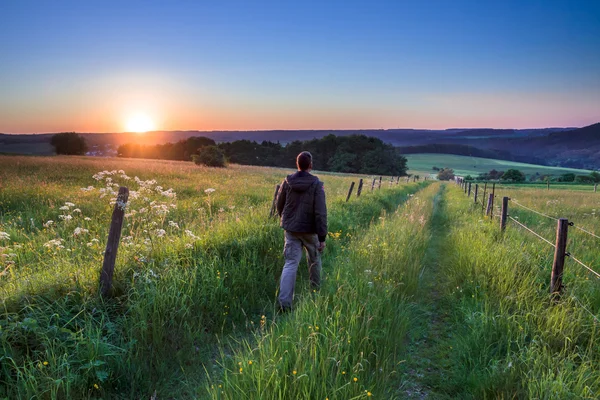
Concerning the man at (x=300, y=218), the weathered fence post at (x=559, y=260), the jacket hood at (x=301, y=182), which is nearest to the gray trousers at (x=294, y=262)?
the man at (x=300, y=218)

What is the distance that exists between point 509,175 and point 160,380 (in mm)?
91712

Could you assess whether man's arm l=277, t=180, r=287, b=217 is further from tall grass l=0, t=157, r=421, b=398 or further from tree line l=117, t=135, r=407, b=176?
tree line l=117, t=135, r=407, b=176

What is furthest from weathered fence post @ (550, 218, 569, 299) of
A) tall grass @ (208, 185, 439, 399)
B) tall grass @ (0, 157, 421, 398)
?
tall grass @ (0, 157, 421, 398)

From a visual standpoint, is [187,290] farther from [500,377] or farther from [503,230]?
[503,230]

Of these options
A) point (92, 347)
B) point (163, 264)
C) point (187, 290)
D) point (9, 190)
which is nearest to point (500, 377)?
point (187, 290)

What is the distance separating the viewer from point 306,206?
205 inches

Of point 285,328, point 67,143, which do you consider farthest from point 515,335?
point 67,143

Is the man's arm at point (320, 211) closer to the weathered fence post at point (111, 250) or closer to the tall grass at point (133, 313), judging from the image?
the tall grass at point (133, 313)

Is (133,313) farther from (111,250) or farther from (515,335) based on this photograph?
(515,335)

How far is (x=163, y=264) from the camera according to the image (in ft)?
16.7

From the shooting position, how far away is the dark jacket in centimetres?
518

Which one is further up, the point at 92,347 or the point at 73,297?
the point at 73,297

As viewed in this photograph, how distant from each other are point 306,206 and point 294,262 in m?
0.95

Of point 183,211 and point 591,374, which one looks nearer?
point 591,374
